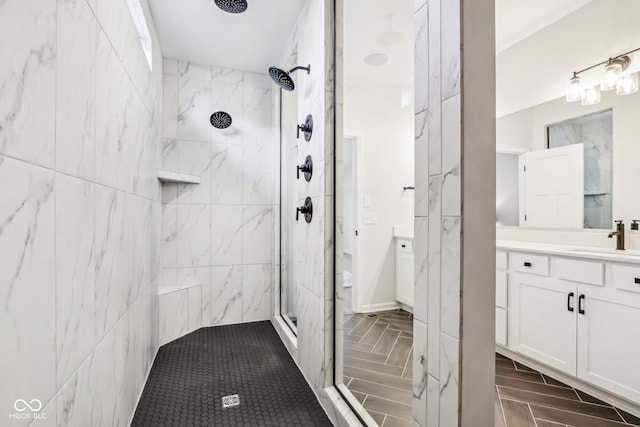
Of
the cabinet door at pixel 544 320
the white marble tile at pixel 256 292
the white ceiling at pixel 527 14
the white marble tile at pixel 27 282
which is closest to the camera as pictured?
the white marble tile at pixel 27 282

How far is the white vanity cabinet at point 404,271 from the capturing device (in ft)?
11.2

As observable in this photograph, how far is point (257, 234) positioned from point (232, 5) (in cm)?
208

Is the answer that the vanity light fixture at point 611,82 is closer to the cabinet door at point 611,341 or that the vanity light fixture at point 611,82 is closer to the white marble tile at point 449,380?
the cabinet door at point 611,341

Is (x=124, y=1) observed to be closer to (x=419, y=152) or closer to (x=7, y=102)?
(x=7, y=102)

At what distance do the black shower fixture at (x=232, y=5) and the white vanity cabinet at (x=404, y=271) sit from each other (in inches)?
106

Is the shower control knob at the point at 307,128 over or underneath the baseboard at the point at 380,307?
over

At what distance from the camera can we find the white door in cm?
240

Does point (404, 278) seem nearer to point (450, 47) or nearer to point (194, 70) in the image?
point (450, 47)

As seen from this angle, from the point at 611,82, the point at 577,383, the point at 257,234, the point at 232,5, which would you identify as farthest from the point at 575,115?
the point at 257,234

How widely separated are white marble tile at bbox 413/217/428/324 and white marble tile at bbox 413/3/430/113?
39cm

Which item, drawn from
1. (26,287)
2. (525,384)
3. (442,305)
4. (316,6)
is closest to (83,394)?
(26,287)

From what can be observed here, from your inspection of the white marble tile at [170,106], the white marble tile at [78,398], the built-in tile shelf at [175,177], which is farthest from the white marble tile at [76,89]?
the white marble tile at [170,106]

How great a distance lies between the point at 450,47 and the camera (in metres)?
0.88

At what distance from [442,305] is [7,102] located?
1.16 metres
